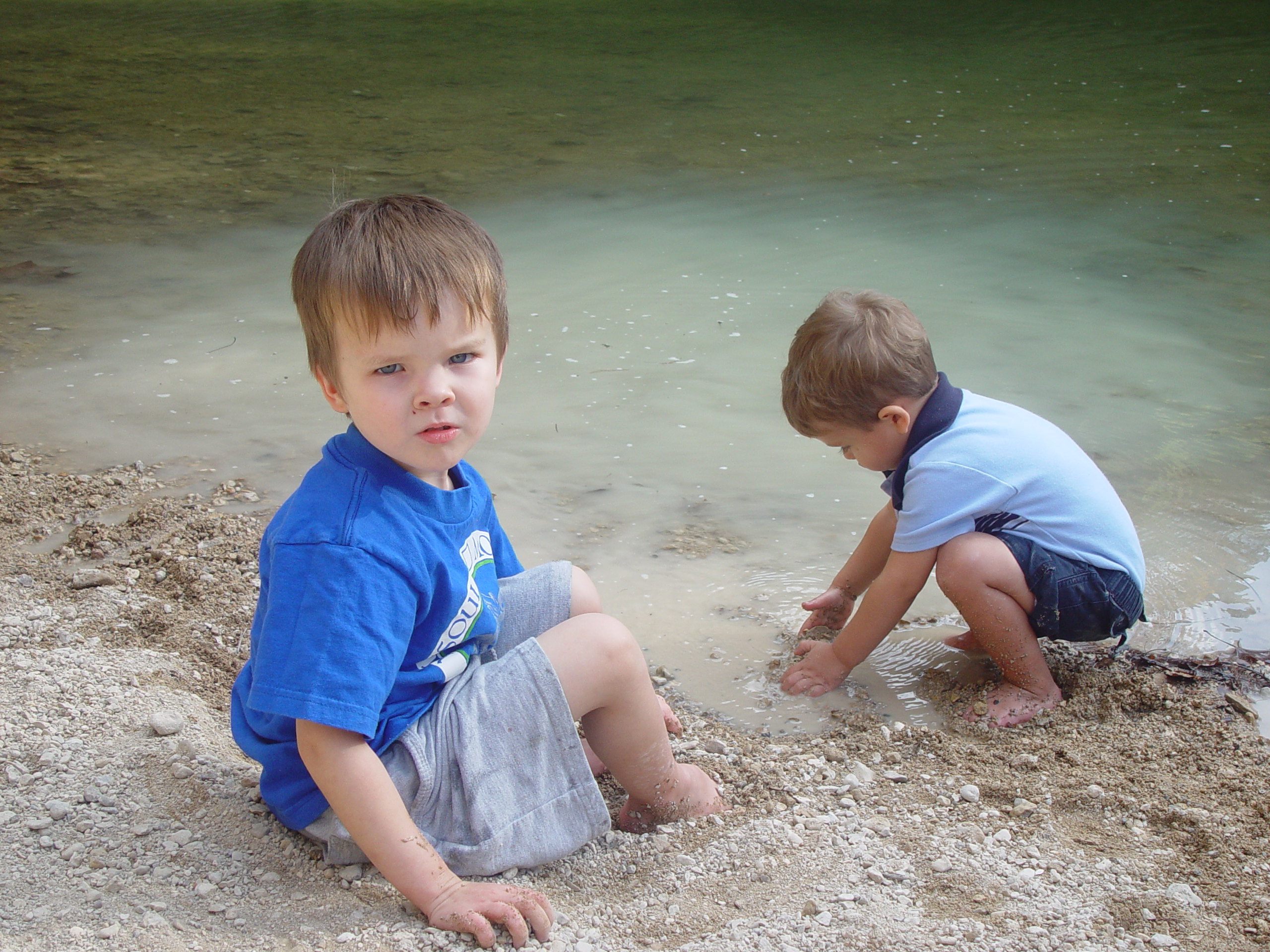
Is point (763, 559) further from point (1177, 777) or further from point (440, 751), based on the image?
point (440, 751)

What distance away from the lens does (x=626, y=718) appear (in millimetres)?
1732

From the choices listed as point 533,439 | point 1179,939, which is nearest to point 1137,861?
point 1179,939

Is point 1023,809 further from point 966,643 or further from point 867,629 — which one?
point 966,643

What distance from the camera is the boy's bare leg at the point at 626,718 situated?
1672mm

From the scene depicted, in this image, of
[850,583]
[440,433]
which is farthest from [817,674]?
[440,433]

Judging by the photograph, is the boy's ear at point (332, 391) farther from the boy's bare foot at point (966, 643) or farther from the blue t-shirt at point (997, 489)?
the boy's bare foot at point (966, 643)

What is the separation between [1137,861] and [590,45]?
11.3 metres

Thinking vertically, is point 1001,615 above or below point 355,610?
below

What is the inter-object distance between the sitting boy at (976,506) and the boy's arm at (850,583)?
0.84ft

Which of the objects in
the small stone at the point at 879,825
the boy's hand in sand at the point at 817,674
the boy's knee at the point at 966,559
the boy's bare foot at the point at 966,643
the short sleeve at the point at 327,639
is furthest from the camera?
the boy's bare foot at the point at 966,643

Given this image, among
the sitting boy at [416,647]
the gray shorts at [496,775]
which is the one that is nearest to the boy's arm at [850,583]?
the sitting boy at [416,647]

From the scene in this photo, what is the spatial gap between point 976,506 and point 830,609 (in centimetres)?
50

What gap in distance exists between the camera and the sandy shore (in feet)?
5.02

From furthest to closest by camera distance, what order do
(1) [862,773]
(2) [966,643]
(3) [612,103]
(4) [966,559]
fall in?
(3) [612,103]
(2) [966,643]
(4) [966,559]
(1) [862,773]
